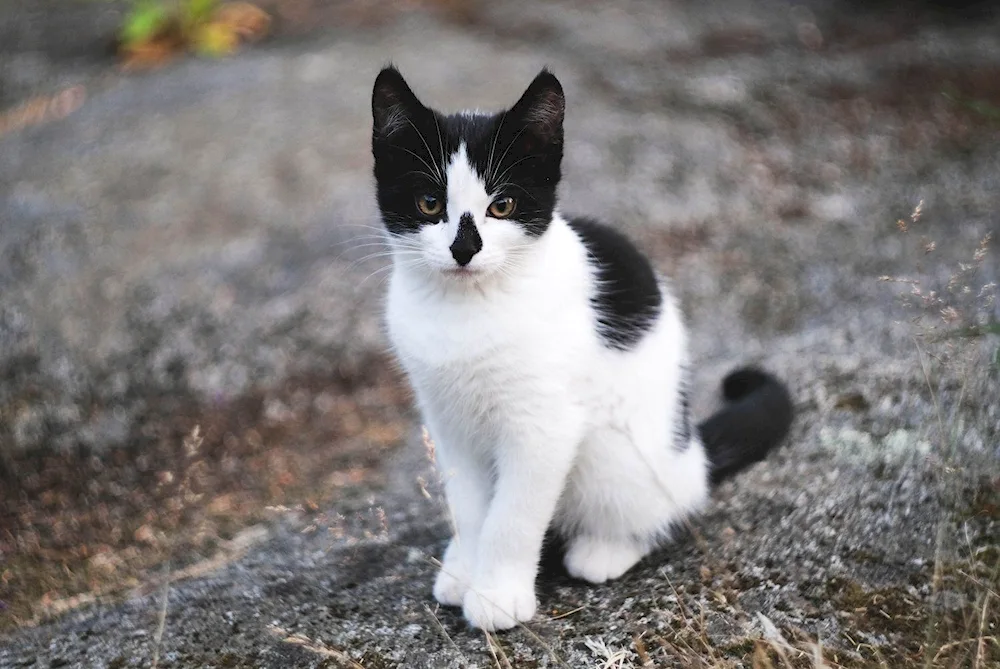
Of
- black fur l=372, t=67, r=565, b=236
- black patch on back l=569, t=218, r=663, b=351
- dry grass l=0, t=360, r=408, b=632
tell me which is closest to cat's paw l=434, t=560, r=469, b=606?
black patch on back l=569, t=218, r=663, b=351

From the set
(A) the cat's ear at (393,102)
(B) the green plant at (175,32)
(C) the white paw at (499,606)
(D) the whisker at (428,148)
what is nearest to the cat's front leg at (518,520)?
(C) the white paw at (499,606)

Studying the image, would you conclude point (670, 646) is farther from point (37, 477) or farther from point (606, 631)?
point (37, 477)

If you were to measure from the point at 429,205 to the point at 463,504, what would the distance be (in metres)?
0.87

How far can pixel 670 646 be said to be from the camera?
6.78 ft

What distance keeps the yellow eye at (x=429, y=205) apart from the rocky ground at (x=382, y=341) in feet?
0.57

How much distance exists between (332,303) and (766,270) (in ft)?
7.54

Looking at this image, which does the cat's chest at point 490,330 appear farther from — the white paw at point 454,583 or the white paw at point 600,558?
the white paw at point 600,558

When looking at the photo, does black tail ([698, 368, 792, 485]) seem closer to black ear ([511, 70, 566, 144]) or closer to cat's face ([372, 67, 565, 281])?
cat's face ([372, 67, 565, 281])

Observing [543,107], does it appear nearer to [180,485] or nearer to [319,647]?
[319,647]

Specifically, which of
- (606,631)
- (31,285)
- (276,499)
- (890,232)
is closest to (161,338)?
(31,285)

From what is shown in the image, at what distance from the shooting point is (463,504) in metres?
2.59

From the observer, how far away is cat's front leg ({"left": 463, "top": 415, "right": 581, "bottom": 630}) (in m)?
2.31

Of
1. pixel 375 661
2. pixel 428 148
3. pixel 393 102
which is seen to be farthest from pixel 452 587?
pixel 393 102

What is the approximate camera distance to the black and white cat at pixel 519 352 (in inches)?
89.4
